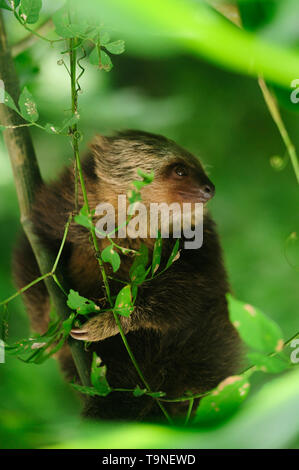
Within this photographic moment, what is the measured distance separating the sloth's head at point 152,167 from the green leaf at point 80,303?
0.72ft

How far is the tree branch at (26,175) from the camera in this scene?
82 centimetres

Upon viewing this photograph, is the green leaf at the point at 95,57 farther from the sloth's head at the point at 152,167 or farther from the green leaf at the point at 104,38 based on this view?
the sloth's head at the point at 152,167

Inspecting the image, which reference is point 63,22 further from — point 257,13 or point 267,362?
point 267,362

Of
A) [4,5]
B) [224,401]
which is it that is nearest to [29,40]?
[4,5]

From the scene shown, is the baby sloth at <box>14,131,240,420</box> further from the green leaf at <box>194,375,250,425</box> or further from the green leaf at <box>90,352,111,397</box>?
the green leaf at <box>194,375,250,425</box>

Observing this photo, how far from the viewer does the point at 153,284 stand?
2.96 feet

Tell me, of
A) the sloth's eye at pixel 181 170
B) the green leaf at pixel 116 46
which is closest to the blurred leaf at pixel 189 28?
the green leaf at pixel 116 46

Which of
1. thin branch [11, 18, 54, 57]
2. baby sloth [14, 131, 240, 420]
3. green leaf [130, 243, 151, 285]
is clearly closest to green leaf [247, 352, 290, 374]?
green leaf [130, 243, 151, 285]

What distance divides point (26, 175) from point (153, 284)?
0.30 m

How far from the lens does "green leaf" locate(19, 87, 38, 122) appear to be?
0.67m

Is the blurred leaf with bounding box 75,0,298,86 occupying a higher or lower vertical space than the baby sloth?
lower

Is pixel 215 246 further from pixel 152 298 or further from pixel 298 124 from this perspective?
pixel 298 124

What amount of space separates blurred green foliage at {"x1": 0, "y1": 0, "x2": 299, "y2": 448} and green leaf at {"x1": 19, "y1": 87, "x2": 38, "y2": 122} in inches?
6.6

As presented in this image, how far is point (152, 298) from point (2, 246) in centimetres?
39
